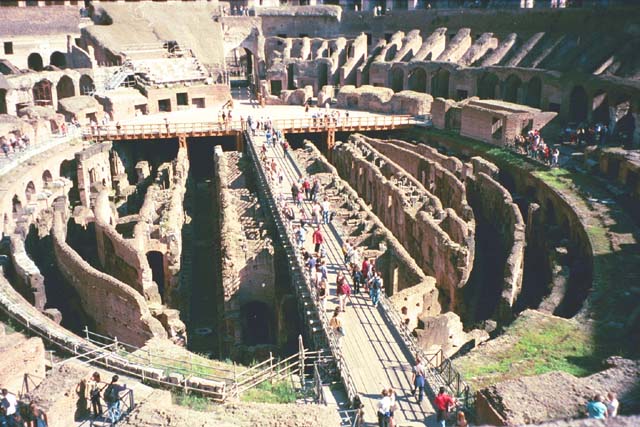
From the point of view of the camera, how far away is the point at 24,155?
123 ft

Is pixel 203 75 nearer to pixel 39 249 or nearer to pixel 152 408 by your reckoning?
pixel 39 249

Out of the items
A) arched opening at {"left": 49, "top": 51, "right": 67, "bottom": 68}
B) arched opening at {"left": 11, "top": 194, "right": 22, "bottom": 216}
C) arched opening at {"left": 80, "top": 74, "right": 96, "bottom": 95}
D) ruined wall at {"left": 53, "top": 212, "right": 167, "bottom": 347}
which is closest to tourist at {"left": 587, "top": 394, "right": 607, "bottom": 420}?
ruined wall at {"left": 53, "top": 212, "right": 167, "bottom": 347}

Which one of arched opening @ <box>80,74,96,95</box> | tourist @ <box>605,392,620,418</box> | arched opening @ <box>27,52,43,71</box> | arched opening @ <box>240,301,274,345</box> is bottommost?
arched opening @ <box>240,301,274,345</box>

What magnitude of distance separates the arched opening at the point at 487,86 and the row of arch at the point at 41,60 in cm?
3313

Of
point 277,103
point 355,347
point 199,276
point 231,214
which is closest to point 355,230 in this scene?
point 231,214

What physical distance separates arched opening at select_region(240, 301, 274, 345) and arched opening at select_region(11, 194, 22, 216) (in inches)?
571

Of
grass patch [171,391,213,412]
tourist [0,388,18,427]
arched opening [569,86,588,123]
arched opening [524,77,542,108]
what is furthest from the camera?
arched opening [524,77,542,108]

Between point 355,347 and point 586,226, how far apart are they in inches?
476

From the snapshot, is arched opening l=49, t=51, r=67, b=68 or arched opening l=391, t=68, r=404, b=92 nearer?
arched opening l=391, t=68, r=404, b=92

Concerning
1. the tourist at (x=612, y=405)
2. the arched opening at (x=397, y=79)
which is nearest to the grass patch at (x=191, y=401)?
the tourist at (x=612, y=405)

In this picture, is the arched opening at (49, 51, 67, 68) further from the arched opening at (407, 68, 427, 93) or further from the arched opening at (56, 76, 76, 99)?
the arched opening at (407, 68, 427, 93)

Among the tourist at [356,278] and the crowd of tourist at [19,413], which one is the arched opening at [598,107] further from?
the crowd of tourist at [19,413]

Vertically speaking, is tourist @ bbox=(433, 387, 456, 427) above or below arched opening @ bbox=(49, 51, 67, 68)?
below

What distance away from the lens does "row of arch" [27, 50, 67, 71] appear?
56.6m
